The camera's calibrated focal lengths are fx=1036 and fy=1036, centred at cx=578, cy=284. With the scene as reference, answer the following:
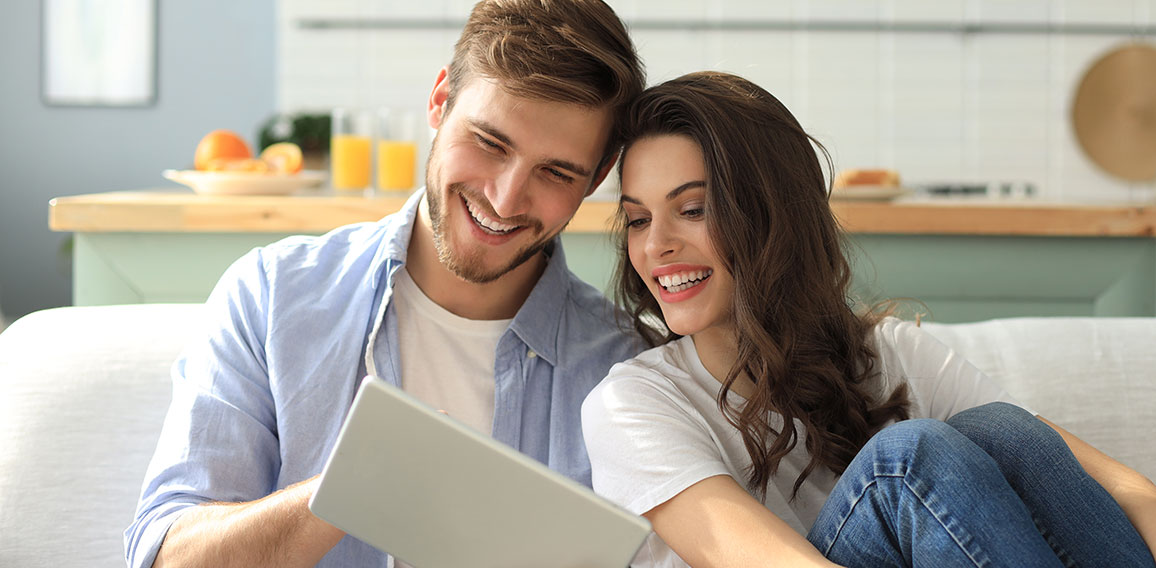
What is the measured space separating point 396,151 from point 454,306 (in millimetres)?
996

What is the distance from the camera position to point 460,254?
4.81 ft

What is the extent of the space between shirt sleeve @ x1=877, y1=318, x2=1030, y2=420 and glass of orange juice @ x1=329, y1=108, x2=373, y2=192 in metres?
1.47

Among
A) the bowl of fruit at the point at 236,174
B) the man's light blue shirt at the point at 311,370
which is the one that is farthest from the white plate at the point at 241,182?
the man's light blue shirt at the point at 311,370

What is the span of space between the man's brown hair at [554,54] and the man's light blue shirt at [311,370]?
0.89 ft

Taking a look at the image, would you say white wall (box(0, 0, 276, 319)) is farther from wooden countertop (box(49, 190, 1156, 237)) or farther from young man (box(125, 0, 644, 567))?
young man (box(125, 0, 644, 567))

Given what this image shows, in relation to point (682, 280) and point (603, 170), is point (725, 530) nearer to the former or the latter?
point (682, 280)

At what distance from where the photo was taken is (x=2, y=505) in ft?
4.65

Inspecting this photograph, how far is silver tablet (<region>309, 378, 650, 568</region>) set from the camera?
2.93ft

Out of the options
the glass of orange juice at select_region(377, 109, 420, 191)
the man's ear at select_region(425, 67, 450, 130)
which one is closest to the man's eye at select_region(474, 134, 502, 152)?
the man's ear at select_region(425, 67, 450, 130)

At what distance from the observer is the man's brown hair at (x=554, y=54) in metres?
1.39

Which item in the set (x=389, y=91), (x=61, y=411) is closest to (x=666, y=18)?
(x=389, y=91)

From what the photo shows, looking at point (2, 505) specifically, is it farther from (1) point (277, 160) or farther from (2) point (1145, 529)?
(2) point (1145, 529)

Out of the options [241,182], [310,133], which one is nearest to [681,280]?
[241,182]

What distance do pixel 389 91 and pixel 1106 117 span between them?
2.93m
